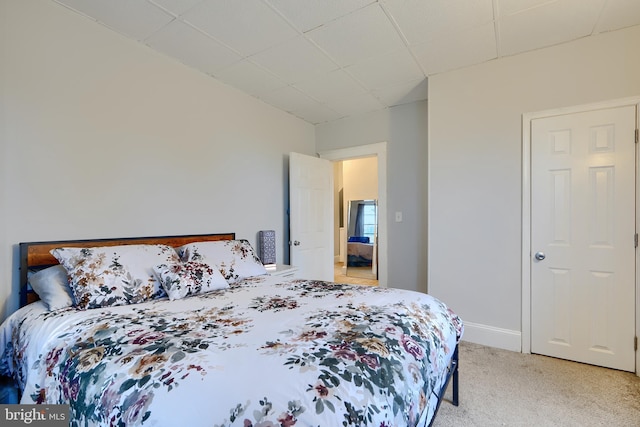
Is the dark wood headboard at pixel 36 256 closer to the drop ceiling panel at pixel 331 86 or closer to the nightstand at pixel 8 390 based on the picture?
the nightstand at pixel 8 390

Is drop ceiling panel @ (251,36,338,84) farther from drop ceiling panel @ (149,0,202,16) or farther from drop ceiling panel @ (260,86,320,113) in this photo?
drop ceiling panel @ (149,0,202,16)

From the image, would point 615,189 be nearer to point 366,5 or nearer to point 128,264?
point 366,5

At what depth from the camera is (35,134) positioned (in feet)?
5.99

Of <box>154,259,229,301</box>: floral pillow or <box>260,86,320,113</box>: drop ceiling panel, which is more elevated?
<box>260,86,320,113</box>: drop ceiling panel

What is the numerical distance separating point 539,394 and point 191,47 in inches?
143

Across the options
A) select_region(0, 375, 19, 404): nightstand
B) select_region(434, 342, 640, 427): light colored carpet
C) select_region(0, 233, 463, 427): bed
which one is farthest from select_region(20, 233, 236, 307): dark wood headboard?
select_region(434, 342, 640, 427): light colored carpet

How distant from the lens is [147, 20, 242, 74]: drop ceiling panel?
2195mm

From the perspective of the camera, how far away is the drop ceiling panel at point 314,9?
1.91m

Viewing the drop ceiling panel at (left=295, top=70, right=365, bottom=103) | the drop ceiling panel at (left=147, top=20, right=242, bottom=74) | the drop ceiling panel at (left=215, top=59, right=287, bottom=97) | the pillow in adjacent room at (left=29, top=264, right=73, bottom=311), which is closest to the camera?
the pillow in adjacent room at (left=29, top=264, right=73, bottom=311)

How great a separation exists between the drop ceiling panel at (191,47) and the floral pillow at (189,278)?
1728 mm

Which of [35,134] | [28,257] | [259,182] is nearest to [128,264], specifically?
[28,257]

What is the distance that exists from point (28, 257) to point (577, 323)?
395 centimetres

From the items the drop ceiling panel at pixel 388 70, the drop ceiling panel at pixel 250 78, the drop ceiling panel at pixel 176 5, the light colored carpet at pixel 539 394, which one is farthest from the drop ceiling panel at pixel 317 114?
the light colored carpet at pixel 539 394

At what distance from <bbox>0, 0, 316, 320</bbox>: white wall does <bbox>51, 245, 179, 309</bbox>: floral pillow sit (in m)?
0.38
